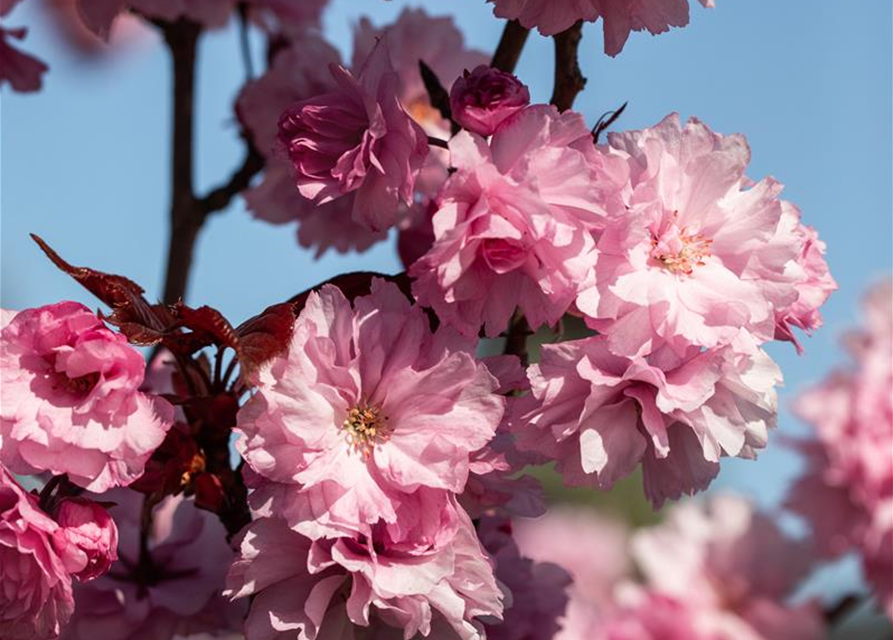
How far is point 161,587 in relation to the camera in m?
1.11

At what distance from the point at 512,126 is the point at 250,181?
68cm

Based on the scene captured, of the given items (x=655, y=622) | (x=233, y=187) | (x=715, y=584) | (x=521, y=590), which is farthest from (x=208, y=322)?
(x=715, y=584)

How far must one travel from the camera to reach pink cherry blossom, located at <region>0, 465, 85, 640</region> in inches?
32.4

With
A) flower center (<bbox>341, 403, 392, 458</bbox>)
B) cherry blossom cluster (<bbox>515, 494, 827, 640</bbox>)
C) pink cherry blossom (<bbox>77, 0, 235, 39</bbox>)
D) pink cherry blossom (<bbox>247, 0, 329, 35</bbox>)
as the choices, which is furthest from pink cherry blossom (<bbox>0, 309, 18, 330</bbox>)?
cherry blossom cluster (<bbox>515, 494, 827, 640</bbox>)

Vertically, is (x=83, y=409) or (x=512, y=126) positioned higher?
(x=512, y=126)

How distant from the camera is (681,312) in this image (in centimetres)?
84

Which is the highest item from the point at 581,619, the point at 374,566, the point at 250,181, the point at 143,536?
the point at 250,181

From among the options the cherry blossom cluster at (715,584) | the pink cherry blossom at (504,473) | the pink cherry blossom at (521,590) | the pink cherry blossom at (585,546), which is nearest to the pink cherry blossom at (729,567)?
the cherry blossom cluster at (715,584)

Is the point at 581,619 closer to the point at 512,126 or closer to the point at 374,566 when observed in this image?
the point at 374,566

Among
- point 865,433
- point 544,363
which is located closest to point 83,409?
point 544,363

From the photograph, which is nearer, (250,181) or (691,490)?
(691,490)

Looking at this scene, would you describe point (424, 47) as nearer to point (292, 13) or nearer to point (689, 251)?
point (292, 13)

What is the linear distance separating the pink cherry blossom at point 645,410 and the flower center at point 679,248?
7cm

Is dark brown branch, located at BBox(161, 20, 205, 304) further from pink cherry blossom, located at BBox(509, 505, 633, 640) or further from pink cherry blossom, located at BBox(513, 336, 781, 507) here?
pink cherry blossom, located at BBox(509, 505, 633, 640)
